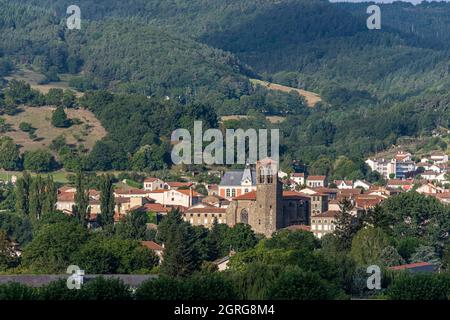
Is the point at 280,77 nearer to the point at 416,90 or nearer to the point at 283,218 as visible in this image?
the point at 416,90

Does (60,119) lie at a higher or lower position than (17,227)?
higher

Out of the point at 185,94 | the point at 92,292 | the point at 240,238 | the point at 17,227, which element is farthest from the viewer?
the point at 185,94

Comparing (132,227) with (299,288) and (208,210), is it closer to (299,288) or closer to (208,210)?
(208,210)

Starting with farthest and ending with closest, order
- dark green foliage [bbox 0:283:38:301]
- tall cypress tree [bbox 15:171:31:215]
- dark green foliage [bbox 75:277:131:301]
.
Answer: tall cypress tree [bbox 15:171:31:215]
dark green foliage [bbox 75:277:131:301]
dark green foliage [bbox 0:283:38:301]

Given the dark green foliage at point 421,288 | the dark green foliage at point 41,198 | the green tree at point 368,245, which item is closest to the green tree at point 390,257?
the green tree at point 368,245

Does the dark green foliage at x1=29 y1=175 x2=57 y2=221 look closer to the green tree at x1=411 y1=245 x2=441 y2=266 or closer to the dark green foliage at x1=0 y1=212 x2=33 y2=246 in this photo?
the dark green foliage at x1=0 y1=212 x2=33 y2=246

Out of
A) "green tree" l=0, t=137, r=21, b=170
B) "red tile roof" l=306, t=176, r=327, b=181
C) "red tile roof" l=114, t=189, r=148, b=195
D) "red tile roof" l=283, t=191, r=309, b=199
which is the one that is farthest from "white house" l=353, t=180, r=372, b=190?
"green tree" l=0, t=137, r=21, b=170

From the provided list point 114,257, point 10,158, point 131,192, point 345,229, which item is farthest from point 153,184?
point 114,257
